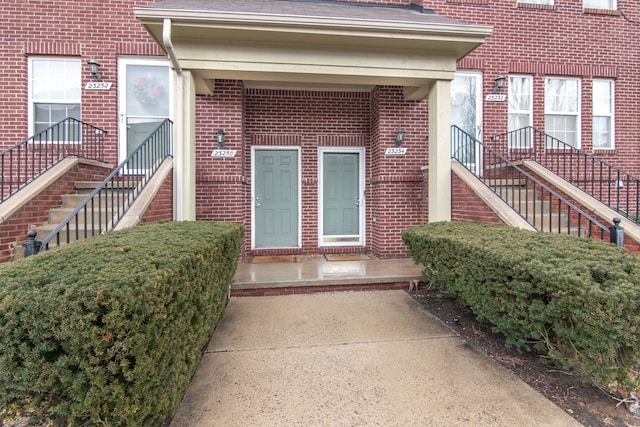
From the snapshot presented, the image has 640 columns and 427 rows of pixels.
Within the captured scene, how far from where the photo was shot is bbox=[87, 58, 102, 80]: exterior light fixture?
5.73 metres

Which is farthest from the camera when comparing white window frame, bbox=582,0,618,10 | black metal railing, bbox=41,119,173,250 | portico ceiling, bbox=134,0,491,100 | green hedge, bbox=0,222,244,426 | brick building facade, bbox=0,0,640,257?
white window frame, bbox=582,0,618,10

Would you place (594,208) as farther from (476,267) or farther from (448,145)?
(476,267)

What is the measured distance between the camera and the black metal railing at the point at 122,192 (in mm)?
3717

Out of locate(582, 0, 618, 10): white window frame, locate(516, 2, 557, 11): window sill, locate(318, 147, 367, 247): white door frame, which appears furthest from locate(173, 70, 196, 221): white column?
locate(582, 0, 618, 10): white window frame

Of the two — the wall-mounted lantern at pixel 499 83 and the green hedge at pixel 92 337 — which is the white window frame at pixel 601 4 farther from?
the green hedge at pixel 92 337

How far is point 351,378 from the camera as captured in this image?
2602 mm

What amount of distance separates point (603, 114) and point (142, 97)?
30.4 feet

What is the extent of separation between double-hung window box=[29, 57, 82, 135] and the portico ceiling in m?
2.56

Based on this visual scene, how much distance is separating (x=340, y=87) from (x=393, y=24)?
2163 millimetres

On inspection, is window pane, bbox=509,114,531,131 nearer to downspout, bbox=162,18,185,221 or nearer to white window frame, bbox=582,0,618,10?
white window frame, bbox=582,0,618,10

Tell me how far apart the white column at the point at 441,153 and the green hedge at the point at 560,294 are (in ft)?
6.28

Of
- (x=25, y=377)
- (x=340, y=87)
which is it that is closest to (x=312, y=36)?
(x=340, y=87)

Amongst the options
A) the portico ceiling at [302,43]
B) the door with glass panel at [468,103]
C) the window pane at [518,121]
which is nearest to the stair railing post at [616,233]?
the portico ceiling at [302,43]

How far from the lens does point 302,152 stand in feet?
22.6
